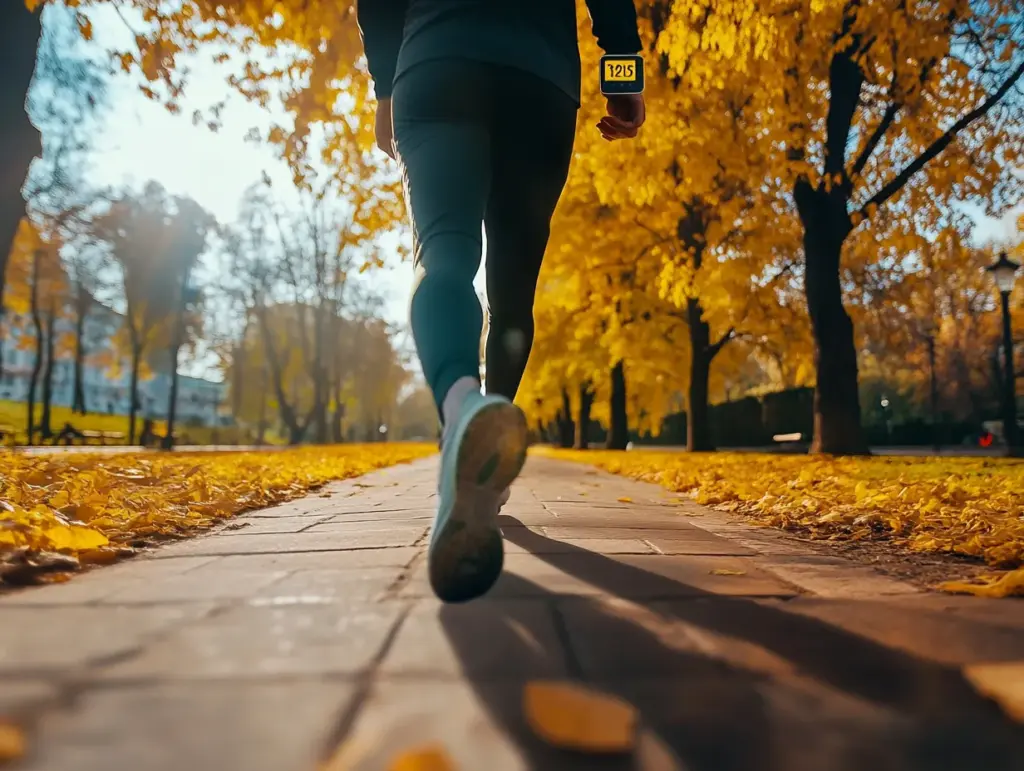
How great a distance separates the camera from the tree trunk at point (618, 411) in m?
21.5

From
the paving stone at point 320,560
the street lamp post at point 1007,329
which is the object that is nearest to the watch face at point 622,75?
the paving stone at point 320,560

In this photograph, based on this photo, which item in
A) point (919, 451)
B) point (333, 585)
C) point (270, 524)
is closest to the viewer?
point (333, 585)

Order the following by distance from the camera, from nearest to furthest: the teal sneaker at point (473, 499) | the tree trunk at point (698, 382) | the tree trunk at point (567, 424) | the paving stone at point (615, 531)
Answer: the teal sneaker at point (473, 499), the paving stone at point (615, 531), the tree trunk at point (698, 382), the tree trunk at point (567, 424)

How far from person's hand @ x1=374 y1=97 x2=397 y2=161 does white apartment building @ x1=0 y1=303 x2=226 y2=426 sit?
34.0 m

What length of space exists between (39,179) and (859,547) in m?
15.7

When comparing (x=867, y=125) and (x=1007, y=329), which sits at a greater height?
(x=867, y=125)

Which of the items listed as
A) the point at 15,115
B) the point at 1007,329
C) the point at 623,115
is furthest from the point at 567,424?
the point at 623,115

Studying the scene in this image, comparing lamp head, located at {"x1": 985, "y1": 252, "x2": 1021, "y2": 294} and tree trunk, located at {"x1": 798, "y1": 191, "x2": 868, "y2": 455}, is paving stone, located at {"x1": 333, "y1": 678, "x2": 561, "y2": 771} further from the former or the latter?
lamp head, located at {"x1": 985, "y1": 252, "x2": 1021, "y2": 294}

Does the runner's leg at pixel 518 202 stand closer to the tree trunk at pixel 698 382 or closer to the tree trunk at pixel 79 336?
the tree trunk at pixel 698 382

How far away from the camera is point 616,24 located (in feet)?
8.91

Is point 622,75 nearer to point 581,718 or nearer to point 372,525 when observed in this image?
point 372,525

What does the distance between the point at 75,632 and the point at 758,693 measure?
1372 mm

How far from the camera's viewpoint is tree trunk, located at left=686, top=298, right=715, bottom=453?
16188mm

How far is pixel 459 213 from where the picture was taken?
7.18 feet
